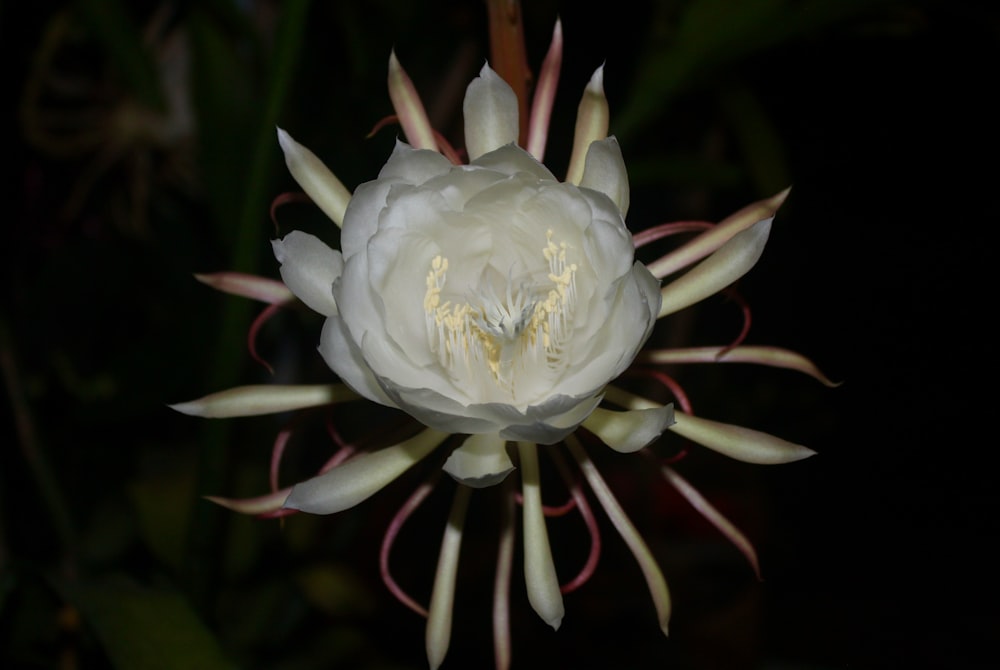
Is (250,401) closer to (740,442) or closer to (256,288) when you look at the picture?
(256,288)

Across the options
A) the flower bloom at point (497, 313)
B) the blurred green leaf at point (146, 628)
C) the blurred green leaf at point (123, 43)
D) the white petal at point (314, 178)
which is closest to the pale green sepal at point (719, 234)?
the flower bloom at point (497, 313)

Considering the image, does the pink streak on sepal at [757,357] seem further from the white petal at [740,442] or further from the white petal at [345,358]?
the white petal at [345,358]

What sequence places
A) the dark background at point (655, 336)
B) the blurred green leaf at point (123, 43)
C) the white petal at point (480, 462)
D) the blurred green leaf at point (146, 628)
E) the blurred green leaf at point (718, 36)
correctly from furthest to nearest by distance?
the blurred green leaf at point (123, 43)
the dark background at point (655, 336)
the blurred green leaf at point (718, 36)
the blurred green leaf at point (146, 628)
the white petal at point (480, 462)

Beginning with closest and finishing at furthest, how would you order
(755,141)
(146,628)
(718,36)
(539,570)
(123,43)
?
(539,570)
(146,628)
(718,36)
(755,141)
(123,43)

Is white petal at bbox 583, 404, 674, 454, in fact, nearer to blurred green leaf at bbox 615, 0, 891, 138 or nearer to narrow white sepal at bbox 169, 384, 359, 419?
narrow white sepal at bbox 169, 384, 359, 419

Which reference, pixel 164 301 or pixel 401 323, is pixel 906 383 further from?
pixel 164 301

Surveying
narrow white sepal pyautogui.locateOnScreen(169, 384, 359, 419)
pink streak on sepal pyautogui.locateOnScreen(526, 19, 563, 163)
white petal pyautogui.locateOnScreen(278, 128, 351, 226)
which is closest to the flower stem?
pink streak on sepal pyautogui.locateOnScreen(526, 19, 563, 163)

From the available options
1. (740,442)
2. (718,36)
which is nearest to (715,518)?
(740,442)
